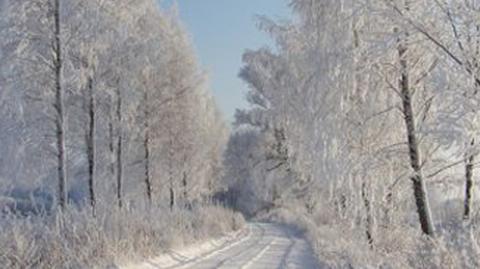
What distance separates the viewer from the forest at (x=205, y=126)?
713 cm

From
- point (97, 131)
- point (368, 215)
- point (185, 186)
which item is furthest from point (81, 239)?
point (185, 186)

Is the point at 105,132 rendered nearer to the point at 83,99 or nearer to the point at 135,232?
the point at 83,99

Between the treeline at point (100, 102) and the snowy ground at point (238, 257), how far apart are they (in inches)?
63.8

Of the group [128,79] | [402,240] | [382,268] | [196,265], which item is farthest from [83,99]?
[382,268]

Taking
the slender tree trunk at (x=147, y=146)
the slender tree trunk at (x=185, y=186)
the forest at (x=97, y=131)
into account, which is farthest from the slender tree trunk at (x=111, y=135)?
the slender tree trunk at (x=185, y=186)

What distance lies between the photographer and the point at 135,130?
22.7 m

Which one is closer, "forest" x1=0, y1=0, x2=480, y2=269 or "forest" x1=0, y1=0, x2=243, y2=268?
"forest" x1=0, y1=0, x2=480, y2=269

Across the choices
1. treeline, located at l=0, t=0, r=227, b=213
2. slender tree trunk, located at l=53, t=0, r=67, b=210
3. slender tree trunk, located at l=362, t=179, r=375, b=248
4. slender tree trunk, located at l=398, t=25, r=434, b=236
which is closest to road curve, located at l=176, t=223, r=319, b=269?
slender tree trunk, located at l=362, t=179, r=375, b=248

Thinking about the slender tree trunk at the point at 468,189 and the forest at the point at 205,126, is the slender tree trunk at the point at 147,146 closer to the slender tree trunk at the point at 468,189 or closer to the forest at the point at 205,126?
the forest at the point at 205,126

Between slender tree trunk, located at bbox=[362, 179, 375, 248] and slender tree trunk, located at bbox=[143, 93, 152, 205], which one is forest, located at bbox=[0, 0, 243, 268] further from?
slender tree trunk, located at bbox=[362, 179, 375, 248]

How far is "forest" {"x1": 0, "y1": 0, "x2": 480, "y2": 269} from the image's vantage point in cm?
713

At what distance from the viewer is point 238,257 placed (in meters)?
13.2

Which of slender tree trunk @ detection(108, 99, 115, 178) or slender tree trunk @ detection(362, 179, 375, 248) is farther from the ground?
slender tree trunk @ detection(108, 99, 115, 178)

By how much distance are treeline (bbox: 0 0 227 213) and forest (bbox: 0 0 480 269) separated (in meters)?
0.06
